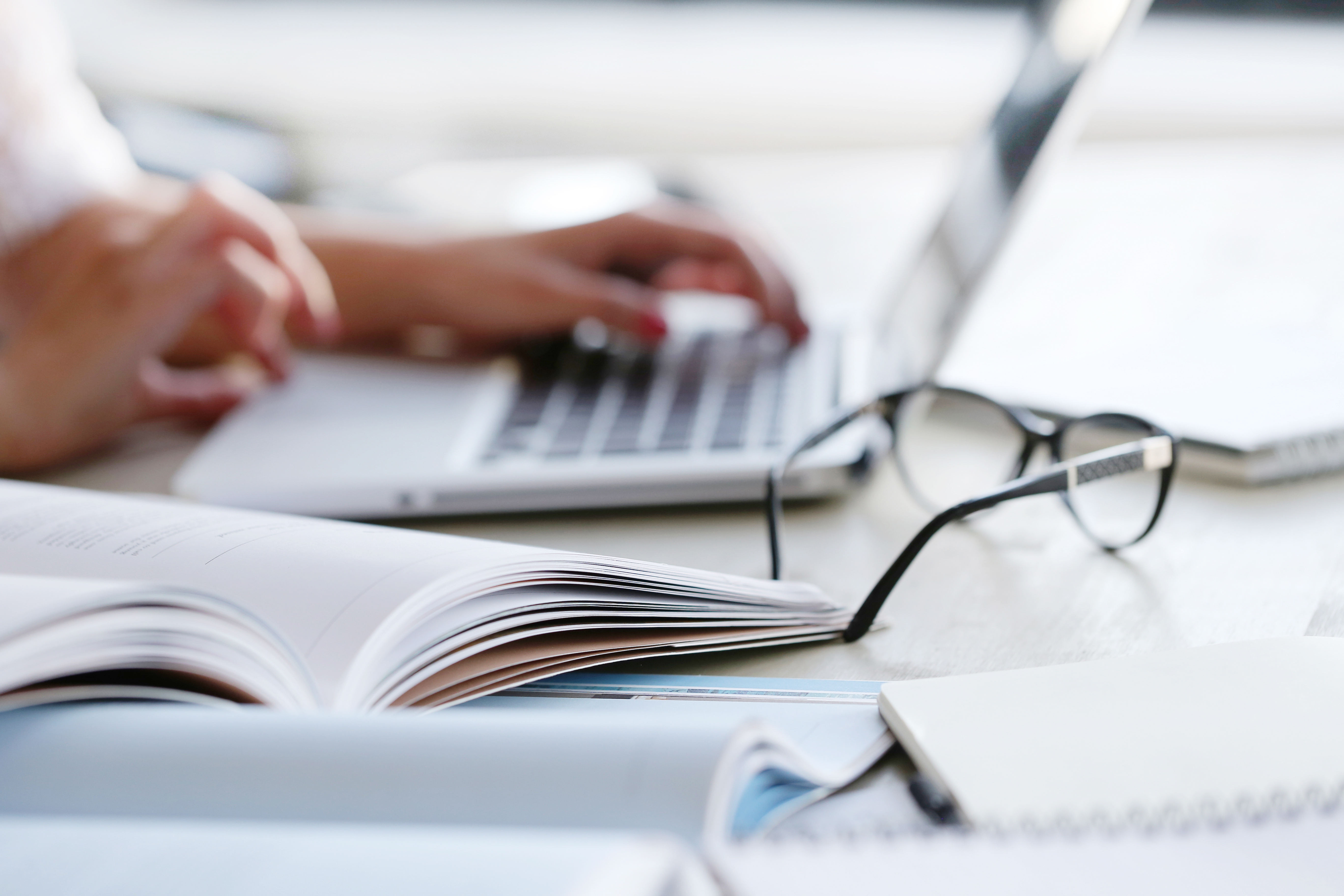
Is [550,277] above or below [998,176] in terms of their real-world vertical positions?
below

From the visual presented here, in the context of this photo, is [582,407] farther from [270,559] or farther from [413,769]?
[413,769]

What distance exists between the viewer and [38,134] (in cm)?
75

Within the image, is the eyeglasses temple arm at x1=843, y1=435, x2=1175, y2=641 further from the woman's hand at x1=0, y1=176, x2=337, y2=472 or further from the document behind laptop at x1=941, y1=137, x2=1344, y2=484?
the woman's hand at x1=0, y1=176, x2=337, y2=472

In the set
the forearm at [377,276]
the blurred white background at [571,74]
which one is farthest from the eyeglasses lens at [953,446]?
the blurred white background at [571,74]

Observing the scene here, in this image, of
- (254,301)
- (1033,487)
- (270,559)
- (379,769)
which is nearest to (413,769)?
(379,769)

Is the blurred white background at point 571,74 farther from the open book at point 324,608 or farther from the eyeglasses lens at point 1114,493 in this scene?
the open book at point 324,608

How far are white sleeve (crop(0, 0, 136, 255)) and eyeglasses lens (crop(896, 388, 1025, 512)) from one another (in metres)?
0.63

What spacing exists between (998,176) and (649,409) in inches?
9.2

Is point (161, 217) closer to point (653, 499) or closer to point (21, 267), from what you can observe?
point (21, 267)

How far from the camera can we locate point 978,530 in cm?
50

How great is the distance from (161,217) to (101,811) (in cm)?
63

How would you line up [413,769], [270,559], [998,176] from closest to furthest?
1. [413,769]
2. [270,559]
3. [998,176]

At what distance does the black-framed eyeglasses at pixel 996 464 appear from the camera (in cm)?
41

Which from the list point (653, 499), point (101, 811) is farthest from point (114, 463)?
point (101, 811)
